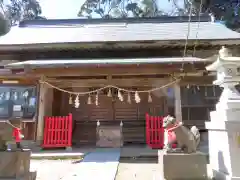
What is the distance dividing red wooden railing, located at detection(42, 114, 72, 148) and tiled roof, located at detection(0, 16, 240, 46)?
3.20 metres

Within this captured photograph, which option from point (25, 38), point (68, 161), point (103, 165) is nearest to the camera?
point (103, 165)

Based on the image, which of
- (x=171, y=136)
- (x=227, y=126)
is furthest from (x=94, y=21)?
(x=227, y=126)

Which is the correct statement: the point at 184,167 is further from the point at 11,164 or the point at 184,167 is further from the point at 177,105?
the point at 177,105

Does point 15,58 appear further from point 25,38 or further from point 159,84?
point 159,84

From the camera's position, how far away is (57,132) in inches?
261

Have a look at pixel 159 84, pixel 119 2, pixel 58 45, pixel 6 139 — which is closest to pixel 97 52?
pixel 58 45

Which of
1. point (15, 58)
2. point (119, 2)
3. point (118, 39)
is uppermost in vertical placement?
point (119, 2)

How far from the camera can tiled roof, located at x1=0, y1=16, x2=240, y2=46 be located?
27.4 ft

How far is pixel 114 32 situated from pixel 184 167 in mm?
7580

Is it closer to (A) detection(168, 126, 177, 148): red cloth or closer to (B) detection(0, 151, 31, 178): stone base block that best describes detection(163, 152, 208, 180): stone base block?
(A) detection(168, 126, 177, 148): red cloth

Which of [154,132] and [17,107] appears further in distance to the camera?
[17,107]

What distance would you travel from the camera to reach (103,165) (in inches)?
180

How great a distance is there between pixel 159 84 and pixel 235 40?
312 cm

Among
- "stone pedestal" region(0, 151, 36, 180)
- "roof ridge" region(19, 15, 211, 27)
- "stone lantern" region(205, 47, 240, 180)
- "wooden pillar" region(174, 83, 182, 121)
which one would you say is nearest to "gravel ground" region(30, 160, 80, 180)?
"stone pedestal" region(0, 151, 36, 180)
